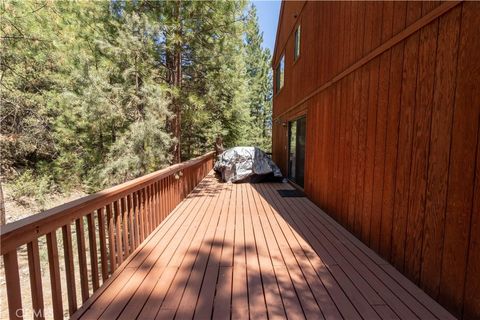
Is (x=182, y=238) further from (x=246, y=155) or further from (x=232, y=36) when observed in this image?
(x=232, y=36)

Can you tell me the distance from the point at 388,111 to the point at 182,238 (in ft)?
8.74

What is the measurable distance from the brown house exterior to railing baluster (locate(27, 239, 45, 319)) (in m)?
2.57

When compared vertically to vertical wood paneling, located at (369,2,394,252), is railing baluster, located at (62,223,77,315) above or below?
below

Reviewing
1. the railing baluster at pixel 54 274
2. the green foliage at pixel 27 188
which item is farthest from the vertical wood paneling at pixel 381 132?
the green foliage at pixel 27 188

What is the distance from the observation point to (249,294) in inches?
74.4

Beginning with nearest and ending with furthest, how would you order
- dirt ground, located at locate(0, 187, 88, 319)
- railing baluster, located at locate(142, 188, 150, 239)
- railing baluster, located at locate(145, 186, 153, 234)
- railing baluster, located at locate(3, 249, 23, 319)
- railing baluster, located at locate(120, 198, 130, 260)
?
Result: 1. railing baluster, located at locate(3, 249, 23, 319)
2. railing baluster, located at locate(120, 198, 130, 260)
3. railing baluster, located at locate(142, 188, 150, 239)
4. railing baluster, located at locate(145, 186, 153, 234)
5. dirt ground, located at locate(0, 187, 88, 319)

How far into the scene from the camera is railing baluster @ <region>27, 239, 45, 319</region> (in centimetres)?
135

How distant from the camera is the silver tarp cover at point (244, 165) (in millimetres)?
7070

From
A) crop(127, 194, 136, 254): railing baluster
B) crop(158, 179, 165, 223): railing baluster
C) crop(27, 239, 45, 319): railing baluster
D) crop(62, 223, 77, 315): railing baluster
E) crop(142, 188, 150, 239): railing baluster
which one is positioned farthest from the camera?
crop(158, 179, 165, 223): railing baluster

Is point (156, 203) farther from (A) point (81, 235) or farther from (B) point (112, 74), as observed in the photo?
(B) point (112, 74)

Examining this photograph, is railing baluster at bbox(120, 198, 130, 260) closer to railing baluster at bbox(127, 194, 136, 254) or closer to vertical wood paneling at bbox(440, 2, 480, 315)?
railing baluster at bbox(127, 194, 136, 254)

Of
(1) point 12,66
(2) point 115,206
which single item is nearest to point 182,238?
(2) point 115,206

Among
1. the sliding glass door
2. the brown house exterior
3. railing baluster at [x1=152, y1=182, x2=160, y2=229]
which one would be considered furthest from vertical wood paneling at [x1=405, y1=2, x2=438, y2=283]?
the sliding glass door

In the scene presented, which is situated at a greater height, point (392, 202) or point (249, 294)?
point (392, 202)
